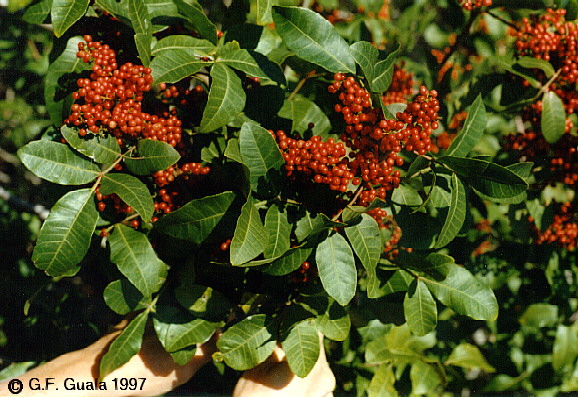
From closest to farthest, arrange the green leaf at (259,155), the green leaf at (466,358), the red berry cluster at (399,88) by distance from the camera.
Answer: the green leaf at (259,155)
the red berry cluster at (399,88)
the green leaf at (466,358)

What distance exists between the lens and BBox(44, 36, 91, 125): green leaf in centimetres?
102

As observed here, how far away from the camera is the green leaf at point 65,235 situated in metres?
0.94

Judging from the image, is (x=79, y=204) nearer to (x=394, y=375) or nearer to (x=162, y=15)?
(x=162, y=15)

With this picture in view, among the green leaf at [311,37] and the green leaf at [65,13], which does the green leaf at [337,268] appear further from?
the green leaf at [65,13]

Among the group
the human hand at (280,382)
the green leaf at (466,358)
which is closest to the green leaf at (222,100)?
the human hand at (280,382)

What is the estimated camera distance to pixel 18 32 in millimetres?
2064

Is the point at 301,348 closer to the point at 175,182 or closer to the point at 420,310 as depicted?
the point at 420,310

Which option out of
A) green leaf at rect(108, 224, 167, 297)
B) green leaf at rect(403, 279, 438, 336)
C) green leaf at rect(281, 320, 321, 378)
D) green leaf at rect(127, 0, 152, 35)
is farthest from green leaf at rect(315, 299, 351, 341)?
green leaf at rect(127, 0, 152, 35)

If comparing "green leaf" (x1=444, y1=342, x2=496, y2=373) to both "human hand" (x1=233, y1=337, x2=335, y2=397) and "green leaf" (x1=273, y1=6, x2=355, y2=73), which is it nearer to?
"human hand" (x1=233, y1=337, x2=335, y2=397)

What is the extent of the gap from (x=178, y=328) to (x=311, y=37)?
0.72 metres

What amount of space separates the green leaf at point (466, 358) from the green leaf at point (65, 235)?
3.99ft

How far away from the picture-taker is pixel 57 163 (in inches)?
38.0

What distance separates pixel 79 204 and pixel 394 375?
1.11 meters

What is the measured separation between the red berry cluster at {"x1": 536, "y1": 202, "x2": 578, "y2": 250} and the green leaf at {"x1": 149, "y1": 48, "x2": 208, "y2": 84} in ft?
3.70
